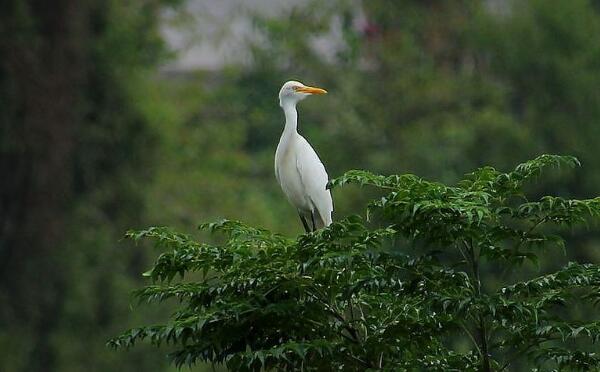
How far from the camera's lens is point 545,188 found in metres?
18.9

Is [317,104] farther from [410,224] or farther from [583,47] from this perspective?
[410,224]

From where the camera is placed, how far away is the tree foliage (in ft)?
20.9

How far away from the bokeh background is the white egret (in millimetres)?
10994

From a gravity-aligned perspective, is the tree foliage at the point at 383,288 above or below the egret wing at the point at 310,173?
below

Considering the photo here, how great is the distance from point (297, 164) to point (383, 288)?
1.89 m

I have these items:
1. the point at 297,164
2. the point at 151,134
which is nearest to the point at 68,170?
the point at 151,134

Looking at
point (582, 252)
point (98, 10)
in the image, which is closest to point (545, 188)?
point (582, 252)

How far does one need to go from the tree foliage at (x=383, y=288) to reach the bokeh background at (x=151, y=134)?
12.7 meters

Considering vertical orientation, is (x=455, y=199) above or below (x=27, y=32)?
below

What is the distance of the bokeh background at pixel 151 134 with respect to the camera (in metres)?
20.0

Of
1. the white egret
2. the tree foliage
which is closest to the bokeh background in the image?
the white egret

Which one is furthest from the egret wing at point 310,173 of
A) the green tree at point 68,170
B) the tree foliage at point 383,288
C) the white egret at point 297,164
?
the green tree at point 68,170

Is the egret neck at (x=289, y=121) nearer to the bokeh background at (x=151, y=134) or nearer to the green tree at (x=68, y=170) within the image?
the bokeh background at (x=151, y=134)

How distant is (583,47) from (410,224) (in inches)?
581
